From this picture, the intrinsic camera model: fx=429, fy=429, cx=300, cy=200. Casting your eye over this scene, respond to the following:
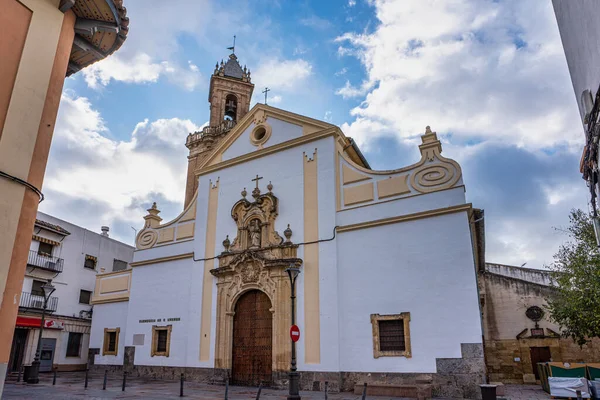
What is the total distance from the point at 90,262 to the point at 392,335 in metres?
22.5

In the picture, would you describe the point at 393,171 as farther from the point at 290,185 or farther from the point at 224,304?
the point at 224,304

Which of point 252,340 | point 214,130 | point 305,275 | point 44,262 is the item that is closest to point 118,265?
point 44,262

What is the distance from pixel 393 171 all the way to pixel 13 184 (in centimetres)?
1281

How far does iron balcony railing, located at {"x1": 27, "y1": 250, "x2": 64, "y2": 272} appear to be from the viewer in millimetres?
24189

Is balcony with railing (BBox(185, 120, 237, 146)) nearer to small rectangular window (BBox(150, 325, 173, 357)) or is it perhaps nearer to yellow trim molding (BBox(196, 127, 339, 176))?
yellow trim molding (BBox(196, 127, 339, 176))

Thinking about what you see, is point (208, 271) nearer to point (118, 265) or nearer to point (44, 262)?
point (44, 262)

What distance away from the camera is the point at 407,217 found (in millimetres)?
14930

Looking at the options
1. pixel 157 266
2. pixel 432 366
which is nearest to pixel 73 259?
pixel 157 266

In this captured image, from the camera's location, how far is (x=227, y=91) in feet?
101

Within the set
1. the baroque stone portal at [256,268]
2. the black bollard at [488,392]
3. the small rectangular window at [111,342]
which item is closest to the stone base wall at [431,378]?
the baroque stone portal at [256,268]

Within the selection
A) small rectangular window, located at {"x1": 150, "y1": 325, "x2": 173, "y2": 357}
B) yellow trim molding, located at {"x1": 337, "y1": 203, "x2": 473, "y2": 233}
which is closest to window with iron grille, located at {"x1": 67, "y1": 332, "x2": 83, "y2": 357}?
small rectangular window, located at {"x1": 150, "y1": 325, "x2": 173, "y2": 357}

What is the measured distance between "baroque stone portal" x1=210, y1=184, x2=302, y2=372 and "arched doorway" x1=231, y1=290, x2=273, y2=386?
28 centimetres

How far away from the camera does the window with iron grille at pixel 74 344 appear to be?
25.2m

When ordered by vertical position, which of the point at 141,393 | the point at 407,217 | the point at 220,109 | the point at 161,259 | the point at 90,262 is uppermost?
the point at 220,109
